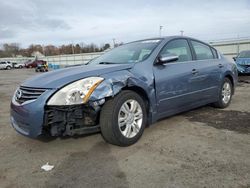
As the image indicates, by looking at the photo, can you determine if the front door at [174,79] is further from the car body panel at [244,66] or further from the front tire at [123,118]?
the car body panel at [244,66]

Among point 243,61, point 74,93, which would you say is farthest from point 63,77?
point 243,61

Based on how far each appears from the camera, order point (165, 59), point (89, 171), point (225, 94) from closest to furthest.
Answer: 1. point (89, 171)
2. point (165, 59)
3. point (225, 94)

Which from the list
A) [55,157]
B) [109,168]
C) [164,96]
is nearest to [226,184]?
[109,168]

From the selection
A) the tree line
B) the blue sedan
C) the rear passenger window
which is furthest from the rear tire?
the tree line

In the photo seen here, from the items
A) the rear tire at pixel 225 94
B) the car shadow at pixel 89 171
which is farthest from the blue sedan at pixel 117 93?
the rear tire at pixel 225 94

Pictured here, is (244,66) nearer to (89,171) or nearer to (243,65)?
(243,65)

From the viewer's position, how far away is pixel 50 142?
3.82 metres

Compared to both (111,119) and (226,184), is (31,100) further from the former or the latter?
(226,184)

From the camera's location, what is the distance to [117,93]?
3373 millimetres

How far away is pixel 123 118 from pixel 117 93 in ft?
1.21

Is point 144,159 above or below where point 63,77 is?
below

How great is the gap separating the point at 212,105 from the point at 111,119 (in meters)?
3.30

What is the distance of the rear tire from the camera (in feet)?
18.0

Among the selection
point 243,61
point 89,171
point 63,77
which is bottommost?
point 89,171
